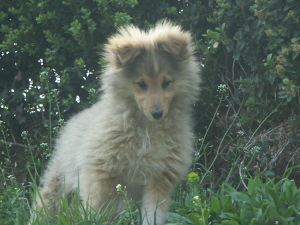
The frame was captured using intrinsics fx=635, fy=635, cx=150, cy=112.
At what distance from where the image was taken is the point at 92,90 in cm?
633

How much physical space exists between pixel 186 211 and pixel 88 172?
0.96 m

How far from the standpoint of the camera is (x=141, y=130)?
517 cm

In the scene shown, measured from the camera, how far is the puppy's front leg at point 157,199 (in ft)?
16.3

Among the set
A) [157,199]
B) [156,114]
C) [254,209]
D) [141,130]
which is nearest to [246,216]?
[254,209]

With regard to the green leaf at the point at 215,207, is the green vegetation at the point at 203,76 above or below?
above

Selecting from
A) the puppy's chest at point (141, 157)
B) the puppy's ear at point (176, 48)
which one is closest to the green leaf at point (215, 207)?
the puppy's chest at point (141, 157)

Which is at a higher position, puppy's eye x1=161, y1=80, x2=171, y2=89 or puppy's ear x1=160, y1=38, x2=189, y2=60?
puppy's ear x1=160, y1=38, x2=189, y2=60

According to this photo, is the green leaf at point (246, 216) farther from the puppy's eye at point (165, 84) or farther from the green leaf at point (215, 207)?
the puppy's eye at point (165, 84)

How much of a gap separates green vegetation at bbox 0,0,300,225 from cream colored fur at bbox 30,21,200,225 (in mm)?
331

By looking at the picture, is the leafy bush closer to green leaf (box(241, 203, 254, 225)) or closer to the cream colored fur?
green leaf (box(241, 203, 254, 225))

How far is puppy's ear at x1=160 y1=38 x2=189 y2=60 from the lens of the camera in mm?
5164

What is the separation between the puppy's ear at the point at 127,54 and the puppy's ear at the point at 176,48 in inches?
8.6


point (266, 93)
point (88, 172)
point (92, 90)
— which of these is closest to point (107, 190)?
point (88, 172)

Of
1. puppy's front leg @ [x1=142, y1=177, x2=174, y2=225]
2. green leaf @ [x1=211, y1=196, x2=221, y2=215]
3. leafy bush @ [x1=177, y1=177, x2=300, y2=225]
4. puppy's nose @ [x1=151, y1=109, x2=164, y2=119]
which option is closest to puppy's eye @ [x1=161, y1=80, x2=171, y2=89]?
puppy's nose @ [x1=151, y1=109, x2=164, y2=119]
